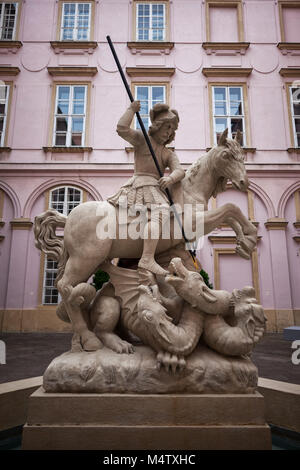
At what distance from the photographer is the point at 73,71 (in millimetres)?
10742

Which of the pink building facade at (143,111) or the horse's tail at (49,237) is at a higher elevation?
the pink building facade at (143,111)

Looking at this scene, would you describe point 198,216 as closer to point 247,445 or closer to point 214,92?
point 247,445

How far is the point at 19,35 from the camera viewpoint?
438 inches

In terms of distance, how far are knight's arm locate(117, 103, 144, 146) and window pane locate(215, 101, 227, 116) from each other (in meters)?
8.94

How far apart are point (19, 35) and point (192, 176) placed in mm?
11716

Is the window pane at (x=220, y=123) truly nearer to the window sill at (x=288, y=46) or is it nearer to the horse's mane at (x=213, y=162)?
the window sill at (x=288, y=46)

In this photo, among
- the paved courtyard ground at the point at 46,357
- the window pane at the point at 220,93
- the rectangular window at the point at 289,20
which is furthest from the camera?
the rectangular window at the point at 289,20

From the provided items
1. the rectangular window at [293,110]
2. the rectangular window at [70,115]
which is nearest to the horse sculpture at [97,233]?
the rectangular window at [70,115]

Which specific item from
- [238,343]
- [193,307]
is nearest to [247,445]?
[238,343]

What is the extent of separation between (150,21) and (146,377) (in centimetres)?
1260

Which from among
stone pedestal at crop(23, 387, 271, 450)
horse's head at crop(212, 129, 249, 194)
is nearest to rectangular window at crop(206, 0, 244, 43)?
horse's head at crop(212, 129, 249, 194)

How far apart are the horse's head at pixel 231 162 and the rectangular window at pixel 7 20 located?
12.0 metres

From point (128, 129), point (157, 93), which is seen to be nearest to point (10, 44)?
point (157, 93)

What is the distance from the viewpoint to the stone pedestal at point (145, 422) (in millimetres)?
1696
